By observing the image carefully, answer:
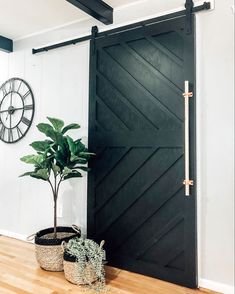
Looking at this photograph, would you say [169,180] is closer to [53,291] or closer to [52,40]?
[53,291]

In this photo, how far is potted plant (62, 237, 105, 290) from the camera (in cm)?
212

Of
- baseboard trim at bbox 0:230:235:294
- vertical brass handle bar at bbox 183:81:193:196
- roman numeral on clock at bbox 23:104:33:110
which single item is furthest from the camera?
roman numeral on clock at bbox 23:104:33:110

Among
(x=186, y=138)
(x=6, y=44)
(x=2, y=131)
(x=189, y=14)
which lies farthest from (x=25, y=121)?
(x=189, y=14)

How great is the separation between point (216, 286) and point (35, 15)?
2894 millimetres

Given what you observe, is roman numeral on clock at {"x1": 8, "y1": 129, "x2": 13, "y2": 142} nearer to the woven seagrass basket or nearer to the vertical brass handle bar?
the woven seagrass basket

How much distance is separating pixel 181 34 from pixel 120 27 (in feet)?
1.98

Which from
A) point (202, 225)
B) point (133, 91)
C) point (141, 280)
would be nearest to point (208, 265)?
point (202, 225)

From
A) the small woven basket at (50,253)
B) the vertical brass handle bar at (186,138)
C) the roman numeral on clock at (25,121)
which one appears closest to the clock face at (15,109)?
the roman numeral on clock at (25,121)

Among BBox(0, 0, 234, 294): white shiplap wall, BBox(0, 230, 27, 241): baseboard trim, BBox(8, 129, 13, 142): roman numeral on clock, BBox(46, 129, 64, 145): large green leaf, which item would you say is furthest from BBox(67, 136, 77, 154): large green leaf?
BBox(0, 230, 27, 241): baseboard trim

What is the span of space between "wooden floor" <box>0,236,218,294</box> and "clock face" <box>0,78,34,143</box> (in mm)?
1401

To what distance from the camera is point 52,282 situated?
2.20 metres

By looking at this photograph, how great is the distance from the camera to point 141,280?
226 cm

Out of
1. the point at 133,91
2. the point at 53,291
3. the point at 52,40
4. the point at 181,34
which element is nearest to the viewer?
Answer: the point at 53,291

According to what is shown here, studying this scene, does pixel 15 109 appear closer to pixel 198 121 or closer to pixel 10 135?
Result: pixel 10 135
